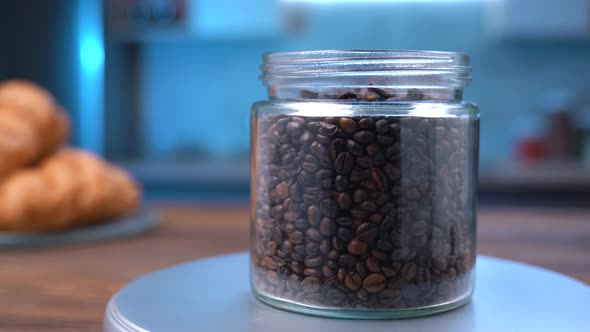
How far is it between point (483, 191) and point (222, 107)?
128 centimetres

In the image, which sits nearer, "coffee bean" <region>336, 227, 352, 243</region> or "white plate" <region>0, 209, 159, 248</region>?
"coffee bean" <region>336, 227, 352, 243</region>

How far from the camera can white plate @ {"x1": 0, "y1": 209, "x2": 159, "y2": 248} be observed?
0.81 metres

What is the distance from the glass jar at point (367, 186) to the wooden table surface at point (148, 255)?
17cm

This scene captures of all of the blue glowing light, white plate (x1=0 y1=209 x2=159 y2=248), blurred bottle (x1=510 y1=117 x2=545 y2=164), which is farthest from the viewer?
the blue glowing light

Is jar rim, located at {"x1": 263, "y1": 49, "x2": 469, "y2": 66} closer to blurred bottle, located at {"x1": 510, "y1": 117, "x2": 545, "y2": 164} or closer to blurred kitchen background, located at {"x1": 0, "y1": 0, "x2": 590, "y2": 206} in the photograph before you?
blurred kitchen background, located at {"x1": 0, "y1": 0, "x2": 590, "y2": 206}

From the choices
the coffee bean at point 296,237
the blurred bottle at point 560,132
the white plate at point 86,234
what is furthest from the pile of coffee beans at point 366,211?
the blurred bottle at point 560,132

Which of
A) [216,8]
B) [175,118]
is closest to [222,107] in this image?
[175,118]

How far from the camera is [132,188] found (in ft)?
3.30

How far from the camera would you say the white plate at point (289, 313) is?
395 millimetres

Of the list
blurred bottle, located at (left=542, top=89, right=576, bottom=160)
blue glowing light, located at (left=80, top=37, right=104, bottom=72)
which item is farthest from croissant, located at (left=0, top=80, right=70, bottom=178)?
blurred bottle, located at (left=542, top=89, right=576, bottom=160)

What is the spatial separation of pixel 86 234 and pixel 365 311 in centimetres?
54

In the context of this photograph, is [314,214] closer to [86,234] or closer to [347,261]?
[347,261]

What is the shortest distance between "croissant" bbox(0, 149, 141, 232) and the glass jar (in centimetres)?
47

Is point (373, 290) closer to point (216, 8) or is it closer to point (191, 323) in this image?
point (191, 323)
